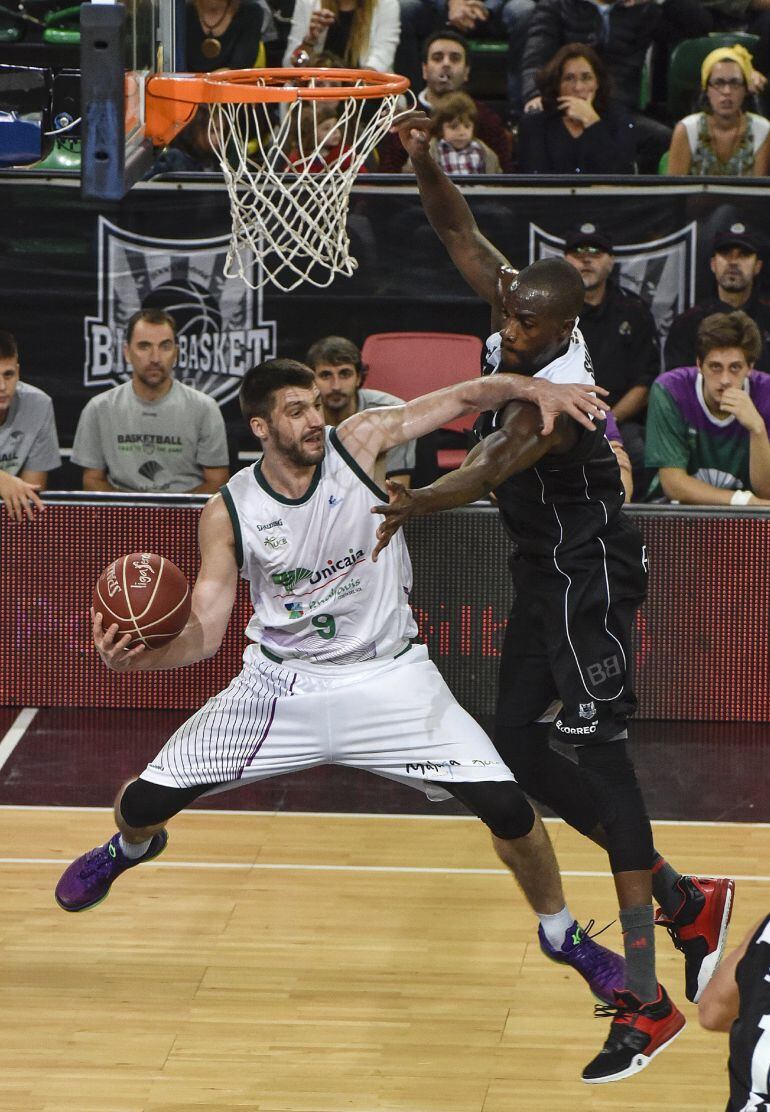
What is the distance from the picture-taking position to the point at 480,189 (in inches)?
366

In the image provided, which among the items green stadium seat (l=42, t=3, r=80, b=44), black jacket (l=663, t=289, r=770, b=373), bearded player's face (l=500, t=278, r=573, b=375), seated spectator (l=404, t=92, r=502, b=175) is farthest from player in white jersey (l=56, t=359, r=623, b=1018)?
green stadium seat (l=42, t=3, r=80, b=44)

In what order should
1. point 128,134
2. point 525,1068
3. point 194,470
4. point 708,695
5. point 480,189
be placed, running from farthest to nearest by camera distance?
point 480,189 < point 194,470 < point 708,695 < point 128,134 < point 525,1068

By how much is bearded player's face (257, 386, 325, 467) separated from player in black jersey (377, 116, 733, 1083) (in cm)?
57

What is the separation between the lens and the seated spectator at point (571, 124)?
10023mm

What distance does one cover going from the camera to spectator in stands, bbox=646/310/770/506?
8.05 metres

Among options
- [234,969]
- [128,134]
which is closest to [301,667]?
[234,969]

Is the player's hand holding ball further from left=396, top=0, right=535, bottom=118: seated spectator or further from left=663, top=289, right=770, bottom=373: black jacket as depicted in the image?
left=396, top=0, right=535, bottom=118: seated spectator

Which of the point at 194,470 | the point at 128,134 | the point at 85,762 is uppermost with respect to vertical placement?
the point at 128,134

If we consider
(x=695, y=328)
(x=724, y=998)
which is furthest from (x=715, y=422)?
(x=724, y=998)

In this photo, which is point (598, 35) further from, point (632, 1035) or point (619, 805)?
point (632, 1035)

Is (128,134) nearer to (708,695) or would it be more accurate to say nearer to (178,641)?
(178,641)

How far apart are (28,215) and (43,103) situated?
4328 millimetres

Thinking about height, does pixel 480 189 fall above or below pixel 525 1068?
above

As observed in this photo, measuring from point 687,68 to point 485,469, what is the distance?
745 centimetres
